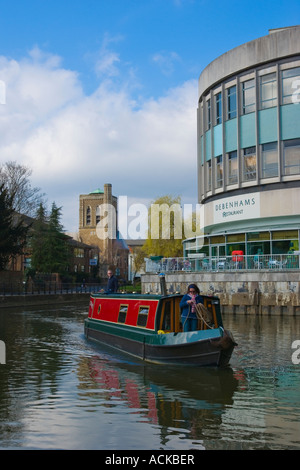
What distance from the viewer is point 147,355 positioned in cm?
1378

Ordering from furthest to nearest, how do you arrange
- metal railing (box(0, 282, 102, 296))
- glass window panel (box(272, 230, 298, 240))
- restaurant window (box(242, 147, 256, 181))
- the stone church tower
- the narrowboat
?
the stone church tower, metal railing (box(0, 282, 102, 296)), restaurant window (box(242, 147, 256, 181)), glass window panel (box(272, 230, 298, 240)), the narrowboat

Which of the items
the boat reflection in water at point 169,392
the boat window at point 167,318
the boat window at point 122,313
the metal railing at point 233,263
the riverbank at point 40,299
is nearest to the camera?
the boat reflection in water at point 169,392

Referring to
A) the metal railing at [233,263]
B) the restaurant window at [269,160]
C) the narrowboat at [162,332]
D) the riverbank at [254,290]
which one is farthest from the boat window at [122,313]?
the restaurant window at [269,160]

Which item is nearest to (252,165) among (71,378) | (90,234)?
(71,378)

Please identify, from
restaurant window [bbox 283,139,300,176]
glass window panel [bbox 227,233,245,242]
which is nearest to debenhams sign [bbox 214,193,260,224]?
glass window panel [bbox 227,233,245,242]

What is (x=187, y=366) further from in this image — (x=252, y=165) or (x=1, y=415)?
Answer: (x=252, y=165)

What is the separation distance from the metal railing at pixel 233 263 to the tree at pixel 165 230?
26068mm

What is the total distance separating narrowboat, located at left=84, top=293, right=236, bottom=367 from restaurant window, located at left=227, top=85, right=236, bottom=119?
23589 mm

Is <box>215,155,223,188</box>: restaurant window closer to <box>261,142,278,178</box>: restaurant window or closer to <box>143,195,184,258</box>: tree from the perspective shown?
<box>261,142,278,178</box>: restaurant window

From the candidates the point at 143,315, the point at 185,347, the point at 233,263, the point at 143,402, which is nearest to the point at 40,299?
the point at 233,263

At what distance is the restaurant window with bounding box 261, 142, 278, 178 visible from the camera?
34.9m

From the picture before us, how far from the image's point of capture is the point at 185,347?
1246cm

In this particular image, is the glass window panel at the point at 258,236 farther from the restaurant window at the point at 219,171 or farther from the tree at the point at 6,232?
the tree at the point at 6,232

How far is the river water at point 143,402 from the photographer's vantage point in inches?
290
